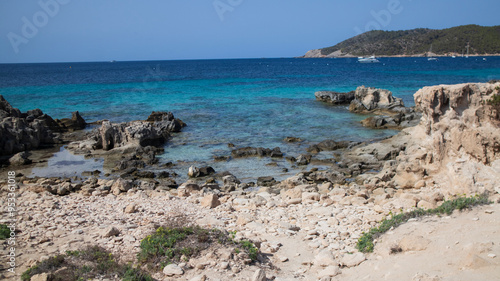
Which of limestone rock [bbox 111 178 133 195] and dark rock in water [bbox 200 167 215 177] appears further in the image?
dark rock in water [bbox 200 167 215 177]

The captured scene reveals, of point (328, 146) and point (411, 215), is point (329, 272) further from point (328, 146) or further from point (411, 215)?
point (328, 146)

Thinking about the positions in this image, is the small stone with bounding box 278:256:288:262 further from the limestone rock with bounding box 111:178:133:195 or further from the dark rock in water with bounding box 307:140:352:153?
the dark rock in water with bounding box 307:140:352:153

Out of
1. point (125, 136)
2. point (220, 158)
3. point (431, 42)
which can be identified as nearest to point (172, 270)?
point (220, 158)

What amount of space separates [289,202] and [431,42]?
506 ft

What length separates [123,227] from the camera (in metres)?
8.98

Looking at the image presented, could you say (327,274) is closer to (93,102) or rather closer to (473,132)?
(473,132)

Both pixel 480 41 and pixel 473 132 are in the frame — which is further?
pixel 480 41

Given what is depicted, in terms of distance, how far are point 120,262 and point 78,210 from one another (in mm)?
4308

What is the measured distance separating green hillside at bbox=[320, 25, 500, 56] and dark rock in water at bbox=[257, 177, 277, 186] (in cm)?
14145

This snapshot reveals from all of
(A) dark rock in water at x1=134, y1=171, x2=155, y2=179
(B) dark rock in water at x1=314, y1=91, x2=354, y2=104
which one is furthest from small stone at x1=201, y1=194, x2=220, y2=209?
(B) dark rock in water at x1=314, y1=91, x2=354, y2=104

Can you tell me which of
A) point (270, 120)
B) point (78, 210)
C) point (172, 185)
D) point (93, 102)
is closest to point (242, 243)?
point (78, 210)

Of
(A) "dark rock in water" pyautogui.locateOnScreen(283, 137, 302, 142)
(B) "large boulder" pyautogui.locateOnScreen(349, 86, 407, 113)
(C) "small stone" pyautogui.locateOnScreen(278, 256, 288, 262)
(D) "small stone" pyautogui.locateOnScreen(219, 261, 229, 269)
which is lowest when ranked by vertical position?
(A) "dark rock in water" pyautogui.locateOnScreen(283, 137, 302, 142)

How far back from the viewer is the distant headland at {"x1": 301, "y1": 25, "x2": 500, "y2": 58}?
431ft

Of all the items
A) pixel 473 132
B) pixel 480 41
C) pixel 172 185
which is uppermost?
pixel 480 41
